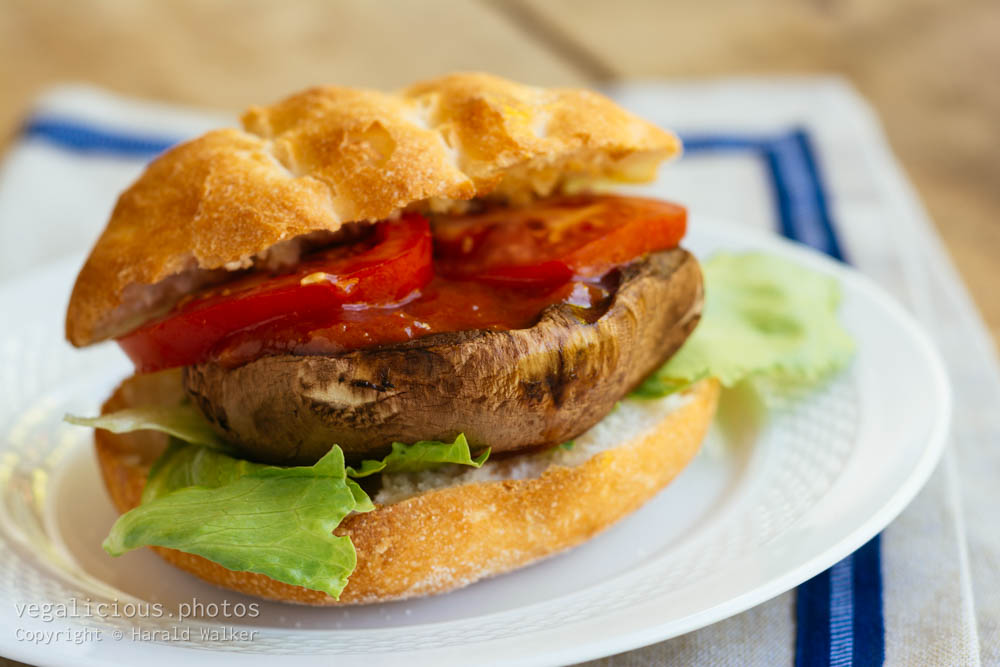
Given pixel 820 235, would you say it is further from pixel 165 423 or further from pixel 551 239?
pixel 165 423

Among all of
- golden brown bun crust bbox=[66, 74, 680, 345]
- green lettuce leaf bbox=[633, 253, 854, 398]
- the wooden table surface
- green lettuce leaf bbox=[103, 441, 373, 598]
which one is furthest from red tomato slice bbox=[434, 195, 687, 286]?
the wooden table surface

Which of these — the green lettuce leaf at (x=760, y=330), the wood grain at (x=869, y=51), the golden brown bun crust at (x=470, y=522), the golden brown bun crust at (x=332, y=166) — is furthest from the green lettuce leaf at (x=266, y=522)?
the wood grain at (x=869, y=51)

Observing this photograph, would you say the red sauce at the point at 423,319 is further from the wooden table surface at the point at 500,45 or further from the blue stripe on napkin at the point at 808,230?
the wooden table surface at the point at 500,45

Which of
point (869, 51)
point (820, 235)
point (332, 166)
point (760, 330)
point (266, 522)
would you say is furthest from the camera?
point (869, 51)

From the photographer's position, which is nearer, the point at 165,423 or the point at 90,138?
the point at 165,423

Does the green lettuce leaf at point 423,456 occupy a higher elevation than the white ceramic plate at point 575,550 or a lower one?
higher

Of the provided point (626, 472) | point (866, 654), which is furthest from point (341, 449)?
point (866, 654)

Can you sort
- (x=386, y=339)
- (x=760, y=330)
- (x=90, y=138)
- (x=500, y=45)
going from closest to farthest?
(x=386, y=339), (x=760, y=330), (x=90, y=138), (x=500, y=45)

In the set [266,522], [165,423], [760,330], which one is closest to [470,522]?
→ [266,522]
